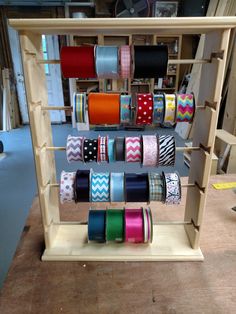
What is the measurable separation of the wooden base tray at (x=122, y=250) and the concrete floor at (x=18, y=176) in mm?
872

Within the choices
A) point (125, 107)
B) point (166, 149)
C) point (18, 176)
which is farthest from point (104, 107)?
point (18, 176)

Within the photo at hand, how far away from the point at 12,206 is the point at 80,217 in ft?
4.67

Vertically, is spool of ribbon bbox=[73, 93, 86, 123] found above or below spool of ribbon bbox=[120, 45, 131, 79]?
below

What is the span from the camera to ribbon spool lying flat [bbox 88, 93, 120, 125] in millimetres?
915

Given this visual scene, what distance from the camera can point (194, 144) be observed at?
107 centimetres

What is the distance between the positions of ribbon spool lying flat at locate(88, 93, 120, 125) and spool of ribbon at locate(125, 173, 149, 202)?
0.84 feet

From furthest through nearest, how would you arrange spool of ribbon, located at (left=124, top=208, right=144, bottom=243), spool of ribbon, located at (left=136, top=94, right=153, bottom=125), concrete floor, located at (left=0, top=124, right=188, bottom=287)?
1. concrete floor, located at (left=0, top=124, right=188, bottom=287)
2. spool of ribbon, located at (left=124, top=208, right=144, bottom=243)
3. spool of ribbon, located at (left=136, top=94, right=153, bottom=125)

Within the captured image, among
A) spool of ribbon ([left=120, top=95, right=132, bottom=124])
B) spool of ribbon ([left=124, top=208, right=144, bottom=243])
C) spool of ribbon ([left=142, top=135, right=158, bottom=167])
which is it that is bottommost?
spool of ribbon ([left=124, top=208, right=144, bottom=243])

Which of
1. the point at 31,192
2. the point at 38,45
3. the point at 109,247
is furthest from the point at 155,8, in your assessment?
the point at 109,247

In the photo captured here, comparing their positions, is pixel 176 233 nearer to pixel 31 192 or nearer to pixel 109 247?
pixel 109 247

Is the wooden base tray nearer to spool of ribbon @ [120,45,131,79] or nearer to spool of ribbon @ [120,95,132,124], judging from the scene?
spool of ribbon @ [120,95,132,124]

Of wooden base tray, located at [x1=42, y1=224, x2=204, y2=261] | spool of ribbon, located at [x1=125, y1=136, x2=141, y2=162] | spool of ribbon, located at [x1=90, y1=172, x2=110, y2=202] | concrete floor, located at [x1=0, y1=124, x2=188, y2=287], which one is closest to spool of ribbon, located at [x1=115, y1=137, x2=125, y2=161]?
spool of ribbon, located at [x1=125, y1=136, x2=141, y2=162]

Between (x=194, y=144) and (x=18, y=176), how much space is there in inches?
98.0

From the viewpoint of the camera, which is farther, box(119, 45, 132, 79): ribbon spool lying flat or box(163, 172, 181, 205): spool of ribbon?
box(163, 172, 181, 205): spool of ribbon
